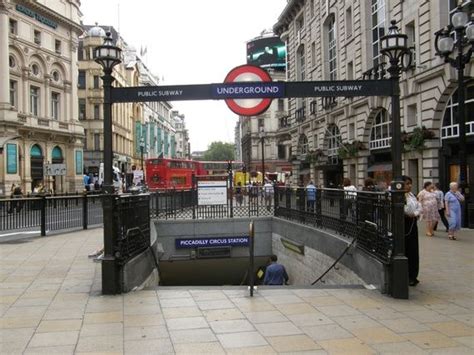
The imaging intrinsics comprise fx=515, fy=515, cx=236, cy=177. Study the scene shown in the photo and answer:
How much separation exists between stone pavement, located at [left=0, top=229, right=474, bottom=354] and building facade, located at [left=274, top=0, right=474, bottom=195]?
682 cm

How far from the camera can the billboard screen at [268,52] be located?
9375 cm

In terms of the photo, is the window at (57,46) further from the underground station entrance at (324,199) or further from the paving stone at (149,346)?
the paving stone at (149,346)

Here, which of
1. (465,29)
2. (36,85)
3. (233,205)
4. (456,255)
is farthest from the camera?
(36,85)

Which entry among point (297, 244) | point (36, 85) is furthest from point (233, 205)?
point (36, 85)

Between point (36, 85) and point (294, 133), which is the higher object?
point (36, 85)

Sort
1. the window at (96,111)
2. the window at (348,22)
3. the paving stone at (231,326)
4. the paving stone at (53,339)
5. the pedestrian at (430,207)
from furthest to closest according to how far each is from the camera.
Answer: the window at (96,111) → the window at (348,22) → the pedestrian at (430,207) → the paving stone at (231,326) → the paving stone at (53,339)

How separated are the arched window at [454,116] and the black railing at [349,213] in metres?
7.82

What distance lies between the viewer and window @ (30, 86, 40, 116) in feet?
153

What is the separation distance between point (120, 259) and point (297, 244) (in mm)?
8648

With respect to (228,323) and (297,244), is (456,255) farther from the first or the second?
(228,323)

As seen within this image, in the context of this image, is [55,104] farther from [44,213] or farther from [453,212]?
[453,212]

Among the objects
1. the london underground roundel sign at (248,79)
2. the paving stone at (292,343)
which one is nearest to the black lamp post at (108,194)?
the london underground roundel sign at (248,79)

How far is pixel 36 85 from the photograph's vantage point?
47094 millimetres

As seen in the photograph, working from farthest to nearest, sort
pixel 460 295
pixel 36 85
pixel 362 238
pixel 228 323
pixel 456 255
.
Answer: pixel 36 85
pixel 456 255
pixel 362 238
pixel 460 295
pixel 228 323
